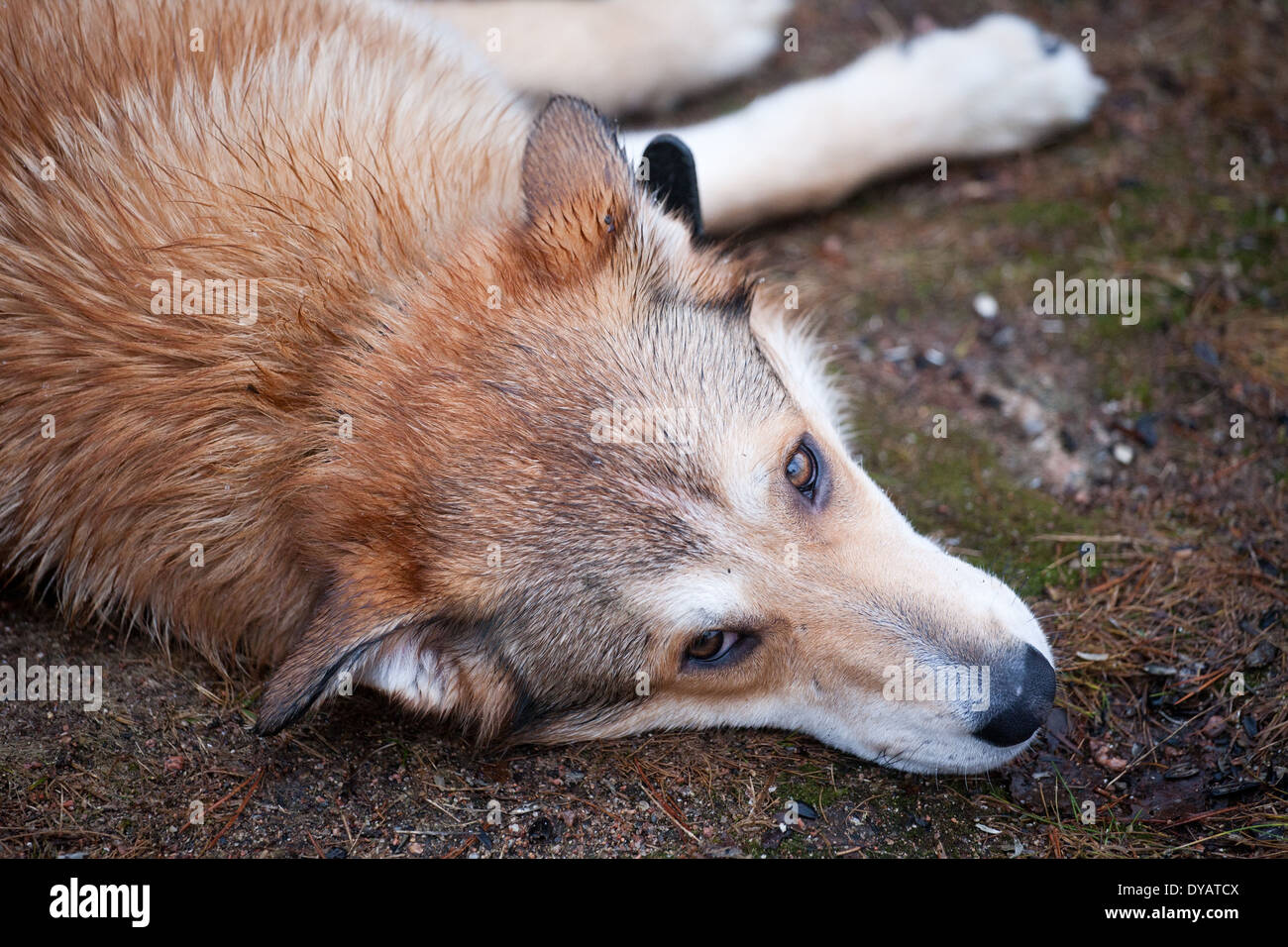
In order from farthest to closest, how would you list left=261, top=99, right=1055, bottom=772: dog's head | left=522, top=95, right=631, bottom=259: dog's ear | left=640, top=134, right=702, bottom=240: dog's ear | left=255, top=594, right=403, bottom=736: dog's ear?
left=640, top=134, right=702, bottom=240: dog's ear → left=522, top=95, right=631, bottom=259: dog's ear → left=261, top=99, right=1055, bottom=772: dog's head → left=255, top=594, right=403, bottom=736: dog's ear

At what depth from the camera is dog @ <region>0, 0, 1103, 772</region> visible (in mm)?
2398

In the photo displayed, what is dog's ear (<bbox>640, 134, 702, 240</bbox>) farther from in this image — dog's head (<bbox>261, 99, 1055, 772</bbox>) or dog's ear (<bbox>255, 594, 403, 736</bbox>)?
dog's ear (<bbox>255, 594, 403, 736</bbox>)

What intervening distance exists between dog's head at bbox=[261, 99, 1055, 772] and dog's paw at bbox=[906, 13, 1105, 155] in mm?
2213

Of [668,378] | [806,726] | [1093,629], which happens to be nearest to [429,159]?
[668,378]

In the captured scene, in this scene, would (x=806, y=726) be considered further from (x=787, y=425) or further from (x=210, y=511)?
(x=210, y=511)

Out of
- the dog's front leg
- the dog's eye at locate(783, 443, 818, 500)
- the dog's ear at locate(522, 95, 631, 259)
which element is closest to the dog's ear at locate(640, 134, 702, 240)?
the dog's ear at locate(522, 95, 631, 259)

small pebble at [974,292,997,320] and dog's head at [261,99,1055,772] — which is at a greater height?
small pebble at [974,292,997,320]

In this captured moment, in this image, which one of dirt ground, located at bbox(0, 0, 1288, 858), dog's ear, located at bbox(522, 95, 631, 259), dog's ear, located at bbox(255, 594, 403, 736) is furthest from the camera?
dog's ear, located at bbox(522, 95, 631, 259)

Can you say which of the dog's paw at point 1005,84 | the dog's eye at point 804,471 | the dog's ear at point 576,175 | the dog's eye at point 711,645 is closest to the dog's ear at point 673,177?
the dog's ear at point 576,175

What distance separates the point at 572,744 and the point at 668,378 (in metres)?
1.08

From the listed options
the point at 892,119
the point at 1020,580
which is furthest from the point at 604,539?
the point at 892,119

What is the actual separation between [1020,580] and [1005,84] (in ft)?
7.71
